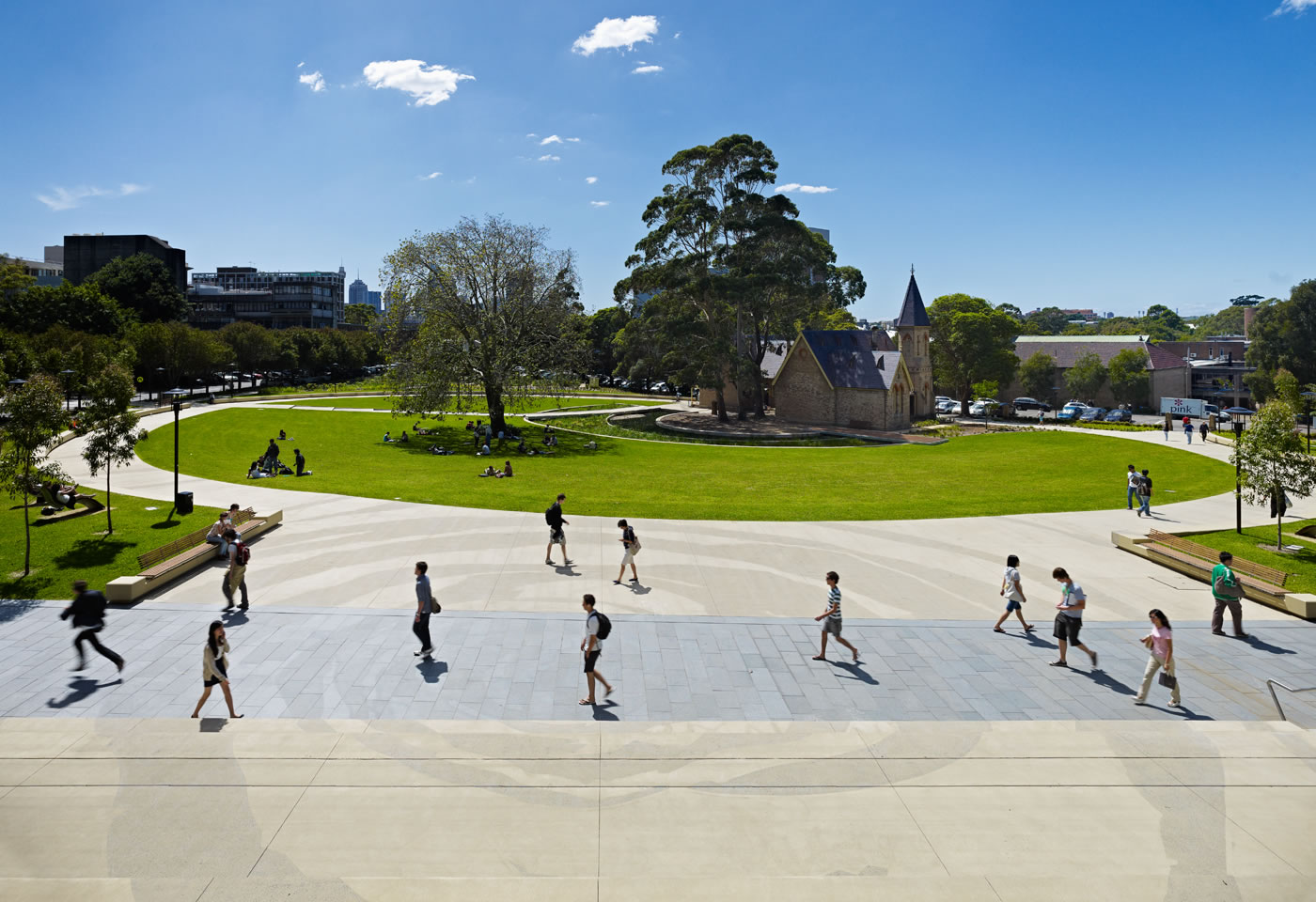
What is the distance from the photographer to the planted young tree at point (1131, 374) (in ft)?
244

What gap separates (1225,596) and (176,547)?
900 inches

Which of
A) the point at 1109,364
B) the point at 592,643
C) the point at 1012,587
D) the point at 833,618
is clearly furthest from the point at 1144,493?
the point at 1109,364

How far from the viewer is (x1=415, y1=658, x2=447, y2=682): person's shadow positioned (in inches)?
496

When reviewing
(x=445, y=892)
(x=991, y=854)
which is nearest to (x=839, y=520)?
(x=991, y=854)

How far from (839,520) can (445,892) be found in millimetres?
20250

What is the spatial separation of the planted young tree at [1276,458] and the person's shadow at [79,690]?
86.7ft

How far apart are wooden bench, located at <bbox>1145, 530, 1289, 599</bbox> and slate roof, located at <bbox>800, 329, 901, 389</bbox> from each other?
4042cm

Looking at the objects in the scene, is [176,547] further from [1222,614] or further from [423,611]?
[1222,614]

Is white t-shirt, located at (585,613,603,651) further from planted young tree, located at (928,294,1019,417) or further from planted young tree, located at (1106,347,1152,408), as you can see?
planted young tree, located at (1106,347,1152,408)

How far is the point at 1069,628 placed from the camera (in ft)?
43.5

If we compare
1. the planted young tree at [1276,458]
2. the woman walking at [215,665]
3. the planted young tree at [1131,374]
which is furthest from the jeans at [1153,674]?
the planted young tree at [1131,374]

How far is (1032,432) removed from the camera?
51.2 metres

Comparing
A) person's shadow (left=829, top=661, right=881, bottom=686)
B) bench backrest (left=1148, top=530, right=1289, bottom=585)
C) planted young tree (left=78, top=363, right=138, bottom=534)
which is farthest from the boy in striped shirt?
planted young tree (left=78, top=363, right=138, bottom=534)

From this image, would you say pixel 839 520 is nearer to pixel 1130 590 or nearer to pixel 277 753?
pixel 1130 590
